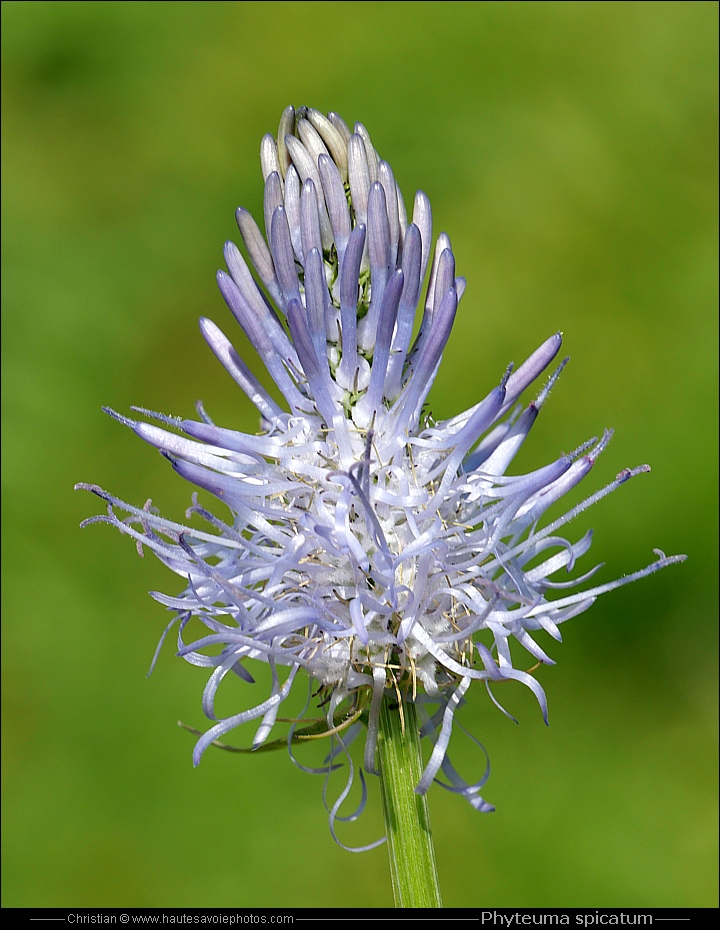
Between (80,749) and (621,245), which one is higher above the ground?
(621,245)

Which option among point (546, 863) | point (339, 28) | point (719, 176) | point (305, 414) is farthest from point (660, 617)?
point (339, 28)

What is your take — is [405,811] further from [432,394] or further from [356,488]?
[432,394]

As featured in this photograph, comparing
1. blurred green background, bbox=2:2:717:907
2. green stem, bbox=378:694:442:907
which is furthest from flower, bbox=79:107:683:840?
blurred green background, bbox=2:2:717:907

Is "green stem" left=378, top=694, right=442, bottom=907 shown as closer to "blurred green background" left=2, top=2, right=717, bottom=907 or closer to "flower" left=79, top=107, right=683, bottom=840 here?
"flower" left=79, top=107, right=683, bottom=840

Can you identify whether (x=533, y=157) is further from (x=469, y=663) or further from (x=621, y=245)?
(x=469, y=663)

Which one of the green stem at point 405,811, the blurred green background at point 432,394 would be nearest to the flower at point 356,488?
the green stem at point 405,811
